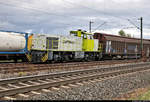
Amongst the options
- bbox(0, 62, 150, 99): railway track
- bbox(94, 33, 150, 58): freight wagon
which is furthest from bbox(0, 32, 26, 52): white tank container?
bbox(94, 33, 150, 58): freight wagon

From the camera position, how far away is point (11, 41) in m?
15.9

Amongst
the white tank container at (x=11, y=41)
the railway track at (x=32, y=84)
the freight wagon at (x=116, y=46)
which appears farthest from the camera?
the freight wagon at (x=116, y=46)

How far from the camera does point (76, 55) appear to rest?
20031 mm

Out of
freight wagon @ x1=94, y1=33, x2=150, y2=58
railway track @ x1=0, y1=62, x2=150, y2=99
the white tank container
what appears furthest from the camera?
freight wagon @ x1=94, y1=33, x2=150, y2=58

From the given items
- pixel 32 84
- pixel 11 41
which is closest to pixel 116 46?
pixel 11 41

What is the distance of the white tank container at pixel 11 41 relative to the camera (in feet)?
50.2

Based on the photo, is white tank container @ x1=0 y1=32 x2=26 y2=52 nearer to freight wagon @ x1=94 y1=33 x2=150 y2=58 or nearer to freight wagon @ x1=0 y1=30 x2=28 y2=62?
freight wagon @ x1=0 y1=30 x2=28 y2=62

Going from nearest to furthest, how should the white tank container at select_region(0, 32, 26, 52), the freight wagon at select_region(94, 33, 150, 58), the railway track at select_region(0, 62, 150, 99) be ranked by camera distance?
the railway track at select_region(0, 62, 150, 99), the white tank container at select_region(0, 32, 26, 52), the freight wagon at select_region(94, 33, 150, 58)

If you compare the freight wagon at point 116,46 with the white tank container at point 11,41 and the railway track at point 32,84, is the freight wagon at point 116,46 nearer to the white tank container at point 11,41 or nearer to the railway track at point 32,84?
the white tank container at point 11,41

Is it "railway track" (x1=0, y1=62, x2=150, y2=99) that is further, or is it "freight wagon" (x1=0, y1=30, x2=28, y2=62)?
"freight wagon" (x1=0, y1=30, x2=28, y2=62)

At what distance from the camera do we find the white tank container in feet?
50.2

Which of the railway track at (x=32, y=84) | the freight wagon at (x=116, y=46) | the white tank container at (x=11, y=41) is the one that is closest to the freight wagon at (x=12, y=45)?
the white tank container at (x=11, y=41)

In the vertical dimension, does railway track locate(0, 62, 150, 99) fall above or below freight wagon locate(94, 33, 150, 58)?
below

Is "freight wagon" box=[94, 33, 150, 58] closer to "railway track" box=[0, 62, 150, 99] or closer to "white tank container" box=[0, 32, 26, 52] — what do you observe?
"white tank container" box=[0, 32, 26, 52]
